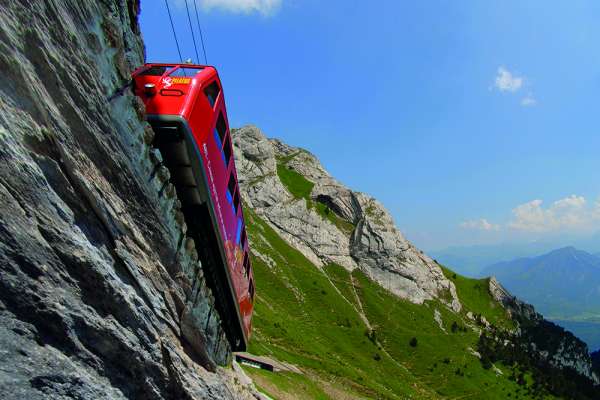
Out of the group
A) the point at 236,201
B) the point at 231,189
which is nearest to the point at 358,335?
the point at 236,201

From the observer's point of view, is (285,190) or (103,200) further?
(285,190)

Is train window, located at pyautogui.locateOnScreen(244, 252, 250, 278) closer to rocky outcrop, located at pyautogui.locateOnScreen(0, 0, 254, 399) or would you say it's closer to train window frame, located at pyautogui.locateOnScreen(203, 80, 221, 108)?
rocky outcrop, located at pyautogui.locateOnScreen(0, 0, 254, 399)

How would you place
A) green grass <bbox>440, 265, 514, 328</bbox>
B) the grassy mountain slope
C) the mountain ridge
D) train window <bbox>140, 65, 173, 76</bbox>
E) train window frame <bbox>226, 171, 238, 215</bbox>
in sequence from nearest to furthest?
train window <bbox>140, 65, 173, 76</bbox>
train window frame <bbox>226, 171, 238, 215</bbox>
the grassy mountain slope
the mountain ridge
green grass <bbox>440, 265, 514, 328</bbox>

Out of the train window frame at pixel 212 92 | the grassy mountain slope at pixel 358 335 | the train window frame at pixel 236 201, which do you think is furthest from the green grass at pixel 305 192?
the train window frame at pixel 212 92

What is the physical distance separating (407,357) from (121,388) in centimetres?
9512

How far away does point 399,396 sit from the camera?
2714 inches

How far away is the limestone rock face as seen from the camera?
420ft

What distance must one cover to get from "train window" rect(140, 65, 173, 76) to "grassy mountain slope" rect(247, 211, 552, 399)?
37.3m

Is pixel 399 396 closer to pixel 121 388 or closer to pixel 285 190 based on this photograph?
pixel 121 388

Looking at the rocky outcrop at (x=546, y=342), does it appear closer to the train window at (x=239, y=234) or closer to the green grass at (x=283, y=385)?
the green grass at (x=283, y=385)

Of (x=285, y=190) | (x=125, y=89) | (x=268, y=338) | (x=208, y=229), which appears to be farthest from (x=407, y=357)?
(x=125, y=89)

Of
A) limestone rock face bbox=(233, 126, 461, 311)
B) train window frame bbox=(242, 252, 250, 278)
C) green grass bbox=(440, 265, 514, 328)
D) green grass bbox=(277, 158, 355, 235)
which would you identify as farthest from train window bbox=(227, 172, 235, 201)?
green grass bbox=(440, 265, 514, 328)

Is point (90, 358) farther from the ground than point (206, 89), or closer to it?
closer to it

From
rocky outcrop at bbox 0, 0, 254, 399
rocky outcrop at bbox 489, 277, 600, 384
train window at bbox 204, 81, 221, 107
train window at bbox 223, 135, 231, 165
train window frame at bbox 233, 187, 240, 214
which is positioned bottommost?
rocky outcrop at bbox 489, 277, 600, 384
